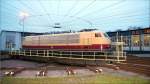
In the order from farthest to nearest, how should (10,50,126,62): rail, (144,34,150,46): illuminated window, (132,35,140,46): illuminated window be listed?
(132,35,140,46): illuminated window, (144,34,150,46): illuminated window, (10,50,126,62): rail

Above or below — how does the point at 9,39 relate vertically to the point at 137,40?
above

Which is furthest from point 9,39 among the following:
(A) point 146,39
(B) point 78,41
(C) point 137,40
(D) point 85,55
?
(D) point 85,55

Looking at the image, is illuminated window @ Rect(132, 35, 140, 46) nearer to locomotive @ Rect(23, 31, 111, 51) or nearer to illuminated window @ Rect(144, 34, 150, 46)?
illuminated window @ Rect(144, 34, 150, 46)

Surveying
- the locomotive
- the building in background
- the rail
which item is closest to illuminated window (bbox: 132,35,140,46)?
the locomotive

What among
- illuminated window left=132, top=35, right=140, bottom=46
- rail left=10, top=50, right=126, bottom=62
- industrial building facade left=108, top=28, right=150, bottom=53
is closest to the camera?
rail left=10, top=50, right=126, bottom=62

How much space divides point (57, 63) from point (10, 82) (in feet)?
49.4

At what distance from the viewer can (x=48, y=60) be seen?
28.9 meters

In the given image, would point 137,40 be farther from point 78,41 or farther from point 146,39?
point 78,41

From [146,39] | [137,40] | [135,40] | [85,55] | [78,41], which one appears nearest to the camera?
[85,55]

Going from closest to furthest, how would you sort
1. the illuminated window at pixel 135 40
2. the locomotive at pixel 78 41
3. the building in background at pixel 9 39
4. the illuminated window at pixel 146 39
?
the locomotive at pixel 78 41 → the illuminated window at pixel 146 39 → the illuminated window at pixel 135 40 → the building in background at pixel 9 39

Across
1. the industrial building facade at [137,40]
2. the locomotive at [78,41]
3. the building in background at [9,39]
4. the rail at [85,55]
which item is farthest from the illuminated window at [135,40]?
the building in background at [9,39]

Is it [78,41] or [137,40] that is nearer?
[78,41]

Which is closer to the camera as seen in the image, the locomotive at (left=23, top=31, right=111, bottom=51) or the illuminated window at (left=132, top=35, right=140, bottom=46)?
the locomotive at (left=23, top=31, right=111, bottom=51)

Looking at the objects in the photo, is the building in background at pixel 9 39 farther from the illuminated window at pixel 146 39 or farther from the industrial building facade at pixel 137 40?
the illuminated window at pixel 146 39
